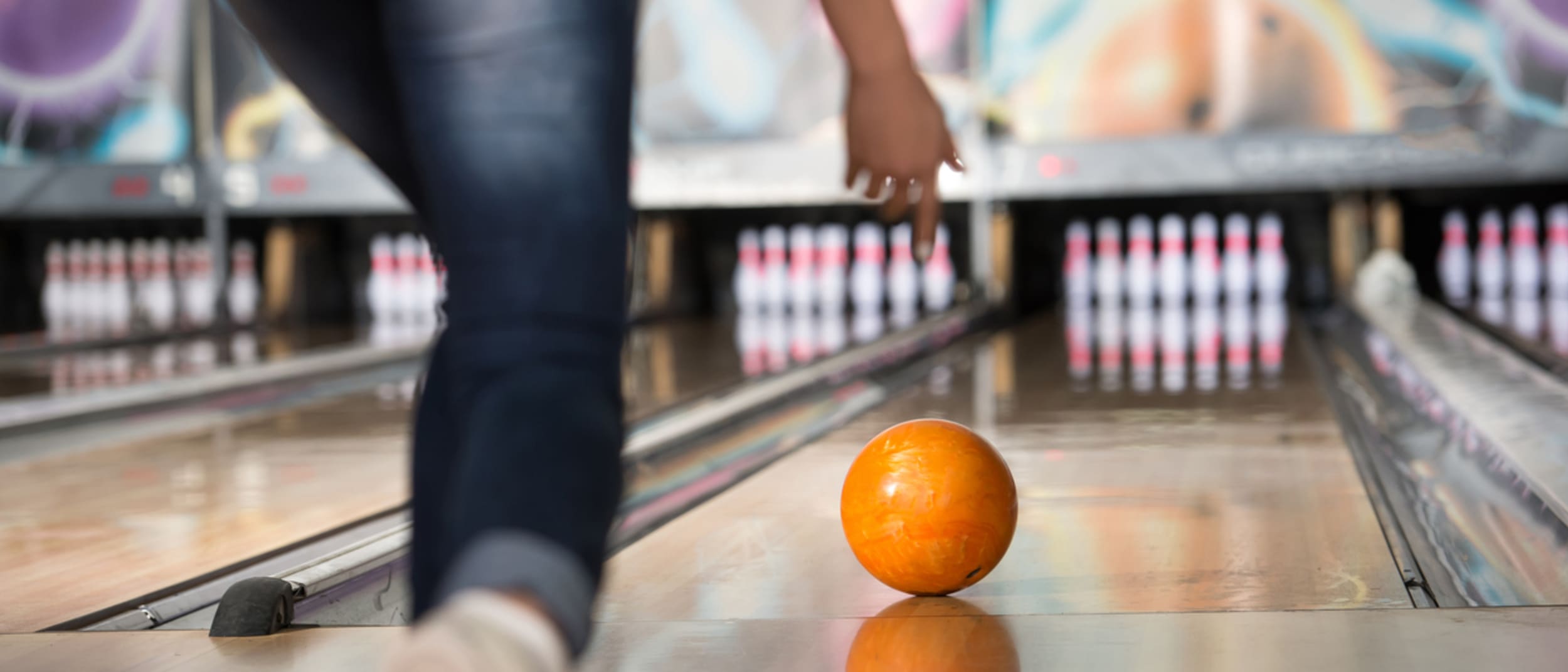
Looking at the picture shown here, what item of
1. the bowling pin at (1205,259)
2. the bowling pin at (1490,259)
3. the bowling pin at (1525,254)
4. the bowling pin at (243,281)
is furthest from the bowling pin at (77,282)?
the bowling pin at (1525,254)

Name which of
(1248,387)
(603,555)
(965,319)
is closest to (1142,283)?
(965,319)

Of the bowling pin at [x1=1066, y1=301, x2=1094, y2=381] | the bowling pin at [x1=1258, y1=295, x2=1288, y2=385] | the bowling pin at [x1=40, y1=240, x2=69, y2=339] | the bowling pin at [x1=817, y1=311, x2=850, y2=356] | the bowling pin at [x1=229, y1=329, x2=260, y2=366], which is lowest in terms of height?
the bowling pin at [x1=1258, y1=295, x2=1288, y2=385]

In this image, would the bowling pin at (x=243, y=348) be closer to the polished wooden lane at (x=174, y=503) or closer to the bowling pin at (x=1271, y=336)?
the polished wooden lane at (x=174, y=503)

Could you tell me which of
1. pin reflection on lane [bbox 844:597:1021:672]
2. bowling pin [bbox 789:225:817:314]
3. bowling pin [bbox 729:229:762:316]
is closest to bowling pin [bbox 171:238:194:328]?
bowling pin [bbox 729:229:762:316]

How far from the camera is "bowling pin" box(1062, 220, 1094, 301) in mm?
5875

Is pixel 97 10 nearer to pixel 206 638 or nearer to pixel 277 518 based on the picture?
pixel 277 518

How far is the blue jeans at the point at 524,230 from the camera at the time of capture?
55 centimetres

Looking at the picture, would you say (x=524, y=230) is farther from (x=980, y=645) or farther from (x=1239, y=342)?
(x=1239, y=342)

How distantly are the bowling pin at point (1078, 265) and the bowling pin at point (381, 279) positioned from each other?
99.1 inches

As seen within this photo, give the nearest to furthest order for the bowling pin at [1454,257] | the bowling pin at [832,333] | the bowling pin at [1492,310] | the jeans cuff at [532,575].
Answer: the jeans cuff at [532,575], the bowling pin at [832,333], the bowling pin at [1492,310], the bowling pin at [1454,257]

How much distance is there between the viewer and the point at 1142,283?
5.82 m

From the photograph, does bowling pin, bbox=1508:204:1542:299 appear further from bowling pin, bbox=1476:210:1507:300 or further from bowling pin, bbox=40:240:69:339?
bowling pin, bbox=40:240:69:339

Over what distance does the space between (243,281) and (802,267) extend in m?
2.18

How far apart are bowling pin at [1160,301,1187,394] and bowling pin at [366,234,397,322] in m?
2.87
